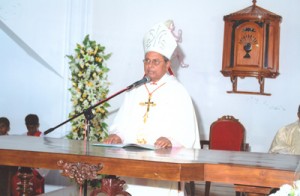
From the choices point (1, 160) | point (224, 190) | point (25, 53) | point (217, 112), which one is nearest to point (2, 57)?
point (25, 53)

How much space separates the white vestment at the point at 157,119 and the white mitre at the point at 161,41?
0.23 meters

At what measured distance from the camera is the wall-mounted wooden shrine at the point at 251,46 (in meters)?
7.26

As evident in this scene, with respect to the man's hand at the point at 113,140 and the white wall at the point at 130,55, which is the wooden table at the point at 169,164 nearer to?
the man's hand at the point at 113,140

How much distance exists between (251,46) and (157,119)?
3.45 meters

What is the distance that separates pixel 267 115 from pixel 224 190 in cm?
120

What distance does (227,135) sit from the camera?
691cm

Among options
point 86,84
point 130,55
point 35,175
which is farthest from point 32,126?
point 130,55

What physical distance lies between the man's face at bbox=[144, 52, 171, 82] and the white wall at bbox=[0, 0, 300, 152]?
3158 mm

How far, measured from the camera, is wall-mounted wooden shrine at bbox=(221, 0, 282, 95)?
286 inches

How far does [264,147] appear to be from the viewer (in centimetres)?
734

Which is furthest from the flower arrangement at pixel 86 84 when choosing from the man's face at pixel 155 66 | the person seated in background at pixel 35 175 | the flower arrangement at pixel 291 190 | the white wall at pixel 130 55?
the flower arrangement at pixel 291 190

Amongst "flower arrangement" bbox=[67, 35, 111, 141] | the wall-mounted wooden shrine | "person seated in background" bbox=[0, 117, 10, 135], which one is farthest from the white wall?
"flower arrangement" bbox=[67, 35, 111, 141]

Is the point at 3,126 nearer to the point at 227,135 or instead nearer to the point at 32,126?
the point at 32,126

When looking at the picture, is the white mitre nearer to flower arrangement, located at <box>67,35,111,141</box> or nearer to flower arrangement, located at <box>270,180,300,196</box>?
flower arrangement, located at <box>67,35,111,141</box>
